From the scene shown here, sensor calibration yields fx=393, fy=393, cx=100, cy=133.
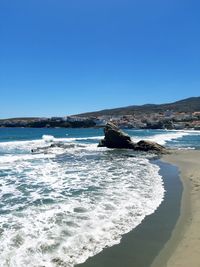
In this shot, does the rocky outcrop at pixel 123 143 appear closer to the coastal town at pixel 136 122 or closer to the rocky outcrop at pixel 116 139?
the rocky outcrop at pixel 116 139

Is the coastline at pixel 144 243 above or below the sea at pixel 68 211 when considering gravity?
below

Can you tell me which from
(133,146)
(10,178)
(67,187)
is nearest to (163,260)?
(67,187)

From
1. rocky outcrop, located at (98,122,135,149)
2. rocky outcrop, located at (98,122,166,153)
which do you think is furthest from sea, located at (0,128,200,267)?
rocky outcrop, located at (98,122,135,149)

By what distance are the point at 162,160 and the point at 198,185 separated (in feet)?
48.3

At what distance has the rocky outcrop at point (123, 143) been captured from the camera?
45.7m

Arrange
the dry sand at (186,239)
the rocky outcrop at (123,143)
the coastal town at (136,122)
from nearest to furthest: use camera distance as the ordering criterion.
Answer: the dry sand at (186,239) → the rocky outcrop at (123,143) → the coastal town at (136,122)

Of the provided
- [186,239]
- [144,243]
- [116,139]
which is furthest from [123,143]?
[144,243]

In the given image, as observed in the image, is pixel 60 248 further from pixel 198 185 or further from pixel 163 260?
pixel 198 185

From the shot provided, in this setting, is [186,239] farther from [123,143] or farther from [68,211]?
[123,143]

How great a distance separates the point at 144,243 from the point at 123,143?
37037 mm

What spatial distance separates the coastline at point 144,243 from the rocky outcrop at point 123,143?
93.6 ft

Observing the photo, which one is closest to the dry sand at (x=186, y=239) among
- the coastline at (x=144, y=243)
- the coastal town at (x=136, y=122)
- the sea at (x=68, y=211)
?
the coastline at (x=144, y=243)

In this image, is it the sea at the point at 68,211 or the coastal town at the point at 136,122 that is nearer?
the sea at the point at 68,211

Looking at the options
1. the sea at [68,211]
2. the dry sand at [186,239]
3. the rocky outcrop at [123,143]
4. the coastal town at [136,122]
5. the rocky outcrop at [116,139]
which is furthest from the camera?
the coastal town at [136,122]
